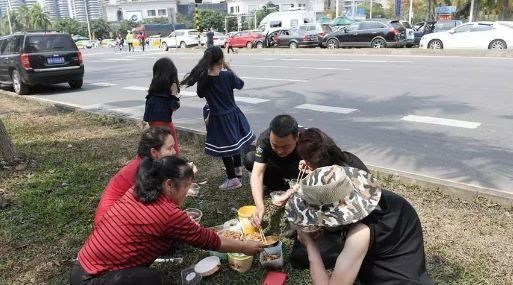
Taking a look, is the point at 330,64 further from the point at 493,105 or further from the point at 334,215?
the point at 334,215

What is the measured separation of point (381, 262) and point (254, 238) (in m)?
1.30

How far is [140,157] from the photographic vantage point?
306 centimetres

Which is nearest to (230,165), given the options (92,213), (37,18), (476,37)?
(92,213)

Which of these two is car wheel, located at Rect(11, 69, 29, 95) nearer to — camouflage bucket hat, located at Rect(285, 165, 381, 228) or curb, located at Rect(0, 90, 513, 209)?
curb, located at Rect(0, 90, 513, 209)

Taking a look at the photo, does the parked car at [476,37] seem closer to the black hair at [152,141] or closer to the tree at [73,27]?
the black hair at [152,141]

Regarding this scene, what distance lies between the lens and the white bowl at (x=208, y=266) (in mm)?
2873

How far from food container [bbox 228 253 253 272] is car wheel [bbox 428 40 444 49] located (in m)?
17.9

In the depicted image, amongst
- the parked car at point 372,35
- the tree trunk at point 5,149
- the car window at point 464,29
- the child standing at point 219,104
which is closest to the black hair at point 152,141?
the child standing at point 219,104

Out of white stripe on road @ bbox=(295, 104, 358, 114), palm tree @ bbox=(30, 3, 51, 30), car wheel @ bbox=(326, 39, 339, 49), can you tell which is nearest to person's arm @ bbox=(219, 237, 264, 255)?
white stripe on road @ bbox=(295, 104, 358, 114)

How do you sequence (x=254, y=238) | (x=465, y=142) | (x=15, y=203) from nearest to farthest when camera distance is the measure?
(x=254, y=238), (x=15, y=203), (x=465, y=142)

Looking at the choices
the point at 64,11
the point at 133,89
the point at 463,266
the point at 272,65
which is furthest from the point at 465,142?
the point at 64,11

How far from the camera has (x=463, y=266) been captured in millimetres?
2879

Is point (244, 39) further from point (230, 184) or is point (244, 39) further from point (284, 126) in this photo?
point (284, 126)

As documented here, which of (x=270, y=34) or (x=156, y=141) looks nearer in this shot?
(x=156, y=141)
